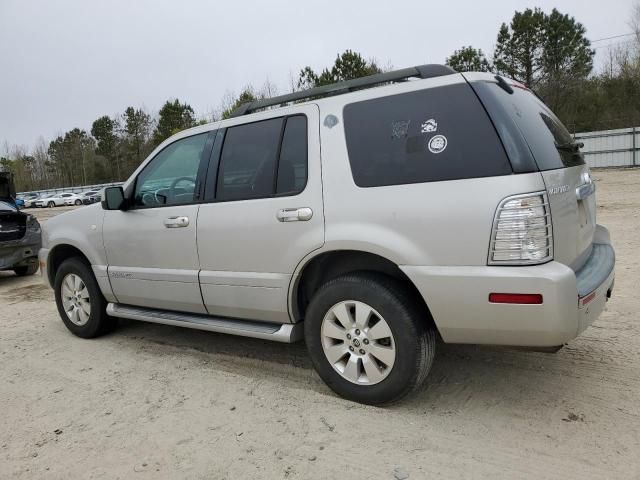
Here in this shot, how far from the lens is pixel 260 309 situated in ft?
11.9

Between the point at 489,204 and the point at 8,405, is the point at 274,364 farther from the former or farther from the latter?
the point at 489,204

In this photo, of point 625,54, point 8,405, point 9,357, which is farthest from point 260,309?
point 625,54

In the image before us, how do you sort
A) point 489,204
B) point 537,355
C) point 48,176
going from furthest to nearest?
1. point 48,176
2. point 537,355
3. point 489,204

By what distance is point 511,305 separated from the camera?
266cm

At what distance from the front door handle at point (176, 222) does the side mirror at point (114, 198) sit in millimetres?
576

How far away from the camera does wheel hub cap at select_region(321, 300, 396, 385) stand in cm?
310

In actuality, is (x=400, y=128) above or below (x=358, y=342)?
above

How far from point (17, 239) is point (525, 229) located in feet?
27.8

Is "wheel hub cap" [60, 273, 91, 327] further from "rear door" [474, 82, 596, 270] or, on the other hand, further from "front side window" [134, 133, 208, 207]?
"rear door" [474, 82, 596, 270]

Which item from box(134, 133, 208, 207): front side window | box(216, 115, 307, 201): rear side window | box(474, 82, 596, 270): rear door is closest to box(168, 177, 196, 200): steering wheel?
box(134, 133, 208, 207): front side window

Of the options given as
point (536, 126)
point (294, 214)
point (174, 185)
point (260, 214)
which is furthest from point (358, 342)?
point (174, 185)

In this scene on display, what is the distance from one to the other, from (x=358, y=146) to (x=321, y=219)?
1.67 ft

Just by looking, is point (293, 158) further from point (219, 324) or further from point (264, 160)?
point (219, 324)

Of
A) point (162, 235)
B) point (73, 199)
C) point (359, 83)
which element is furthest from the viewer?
point (73, 199)
